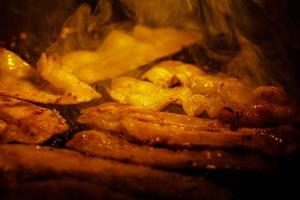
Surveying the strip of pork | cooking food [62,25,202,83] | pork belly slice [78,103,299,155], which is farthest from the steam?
the strip of pork

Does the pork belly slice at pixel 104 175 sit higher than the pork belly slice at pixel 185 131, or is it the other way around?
the pork belly slice at pixel 185 131

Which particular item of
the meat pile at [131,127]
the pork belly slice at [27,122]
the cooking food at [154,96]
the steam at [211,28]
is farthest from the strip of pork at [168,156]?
the steam at [211,28]

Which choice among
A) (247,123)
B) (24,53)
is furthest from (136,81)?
(24,53)

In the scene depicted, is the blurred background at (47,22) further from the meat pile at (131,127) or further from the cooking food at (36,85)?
the meat pile at (131,127)

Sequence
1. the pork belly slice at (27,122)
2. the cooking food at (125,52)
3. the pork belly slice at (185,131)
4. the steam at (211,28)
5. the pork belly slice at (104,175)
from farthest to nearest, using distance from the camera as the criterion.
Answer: the steam at (211,28)
the cooking food at (125,52)
the pork belly slice at (27,122)
the pork belly slice at (185,131)
the pork belly slice at (104,175)

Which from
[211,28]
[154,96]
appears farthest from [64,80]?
[211,28]

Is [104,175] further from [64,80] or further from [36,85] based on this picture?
[36,85]

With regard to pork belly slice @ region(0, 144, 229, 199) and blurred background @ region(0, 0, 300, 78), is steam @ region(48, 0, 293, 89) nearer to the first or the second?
blurred background @ region(0, 0, 300, 78)
